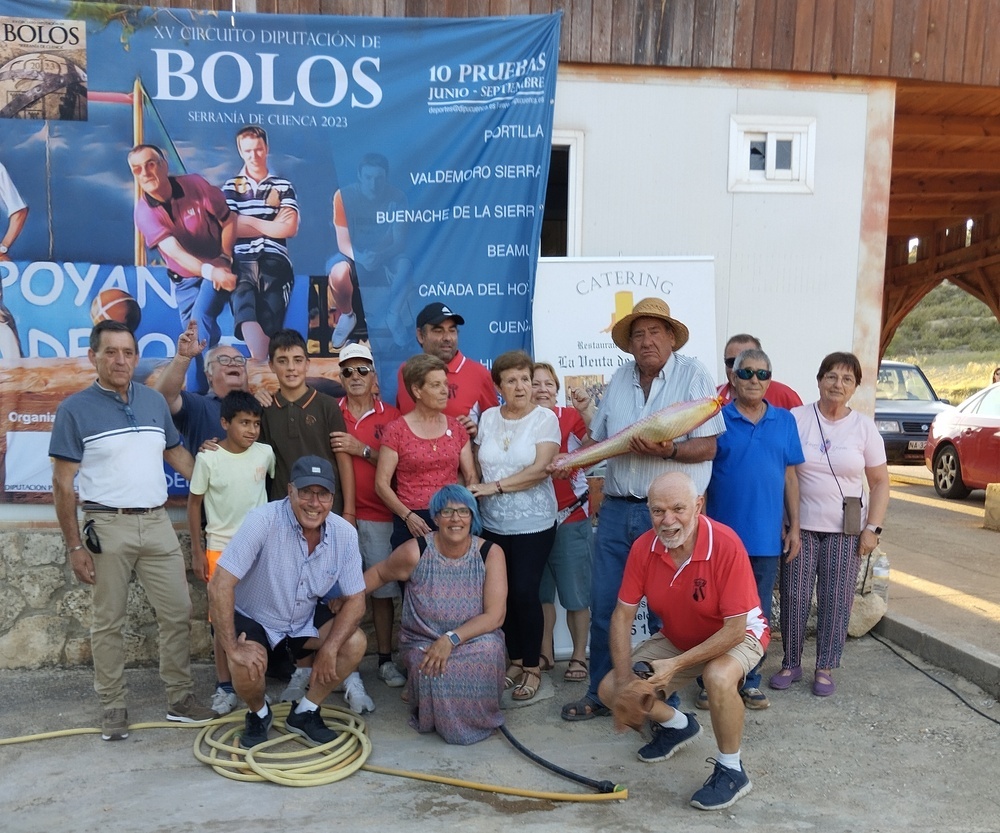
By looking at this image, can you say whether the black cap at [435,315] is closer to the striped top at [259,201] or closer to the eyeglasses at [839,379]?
the striped top at [259,201]

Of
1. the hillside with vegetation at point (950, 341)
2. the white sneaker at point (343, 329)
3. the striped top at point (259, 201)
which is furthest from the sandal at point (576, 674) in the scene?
the hillside with vegetation at point (950, 341)

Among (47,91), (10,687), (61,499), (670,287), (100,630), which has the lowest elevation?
(10,687)

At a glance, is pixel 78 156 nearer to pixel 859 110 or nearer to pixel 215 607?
pixel 215 607

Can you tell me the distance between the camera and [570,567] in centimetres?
467

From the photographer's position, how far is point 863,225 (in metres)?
5.45

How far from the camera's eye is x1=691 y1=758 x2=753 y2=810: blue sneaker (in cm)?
335

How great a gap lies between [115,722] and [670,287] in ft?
12.0

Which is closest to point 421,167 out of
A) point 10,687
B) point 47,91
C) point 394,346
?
point 394,346

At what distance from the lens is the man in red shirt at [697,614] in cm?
340

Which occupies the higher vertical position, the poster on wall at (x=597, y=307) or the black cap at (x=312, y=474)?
the poster on wall at (x=597, y=307)

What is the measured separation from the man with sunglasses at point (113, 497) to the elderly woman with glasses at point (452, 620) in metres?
1.02

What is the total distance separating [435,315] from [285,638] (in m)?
1.74

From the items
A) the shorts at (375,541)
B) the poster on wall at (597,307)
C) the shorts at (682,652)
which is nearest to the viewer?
the shorts at (682,652)

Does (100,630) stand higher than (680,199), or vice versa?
(680,199)
